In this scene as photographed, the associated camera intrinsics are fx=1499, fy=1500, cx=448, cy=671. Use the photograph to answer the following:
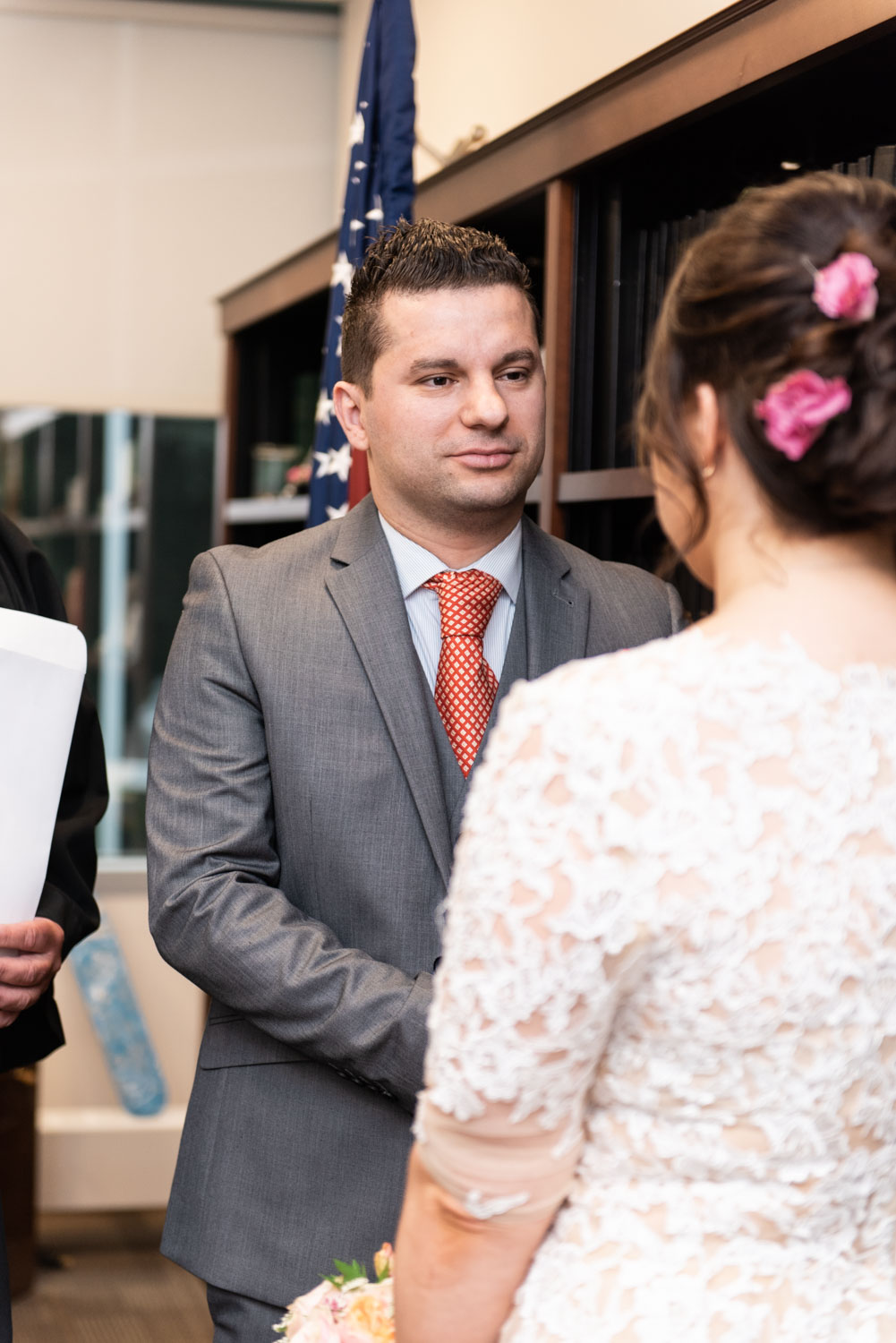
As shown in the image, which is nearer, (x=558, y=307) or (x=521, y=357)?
(x=521, y=357)

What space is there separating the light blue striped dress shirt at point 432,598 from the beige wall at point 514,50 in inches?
52.2

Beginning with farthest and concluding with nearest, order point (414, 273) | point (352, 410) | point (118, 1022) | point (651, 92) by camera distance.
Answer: point (118, 1022) → point (651, 92) → point (352, 410) → point (414, 273)

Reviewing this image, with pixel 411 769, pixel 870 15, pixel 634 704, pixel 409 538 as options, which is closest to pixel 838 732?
pixel 634 704

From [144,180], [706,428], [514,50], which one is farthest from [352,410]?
[144,180]

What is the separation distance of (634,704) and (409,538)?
998 mm

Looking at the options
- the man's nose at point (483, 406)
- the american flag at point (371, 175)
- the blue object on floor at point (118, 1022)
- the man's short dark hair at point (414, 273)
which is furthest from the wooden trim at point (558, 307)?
the blue object on floor at point (118, 1022)

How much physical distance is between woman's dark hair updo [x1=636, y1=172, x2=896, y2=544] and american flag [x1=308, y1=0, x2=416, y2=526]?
71.8 inches

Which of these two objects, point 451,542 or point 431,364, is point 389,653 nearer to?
point 451,542

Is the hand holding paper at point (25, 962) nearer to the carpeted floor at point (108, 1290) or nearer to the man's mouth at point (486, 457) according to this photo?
the man's mouth at point (486, 457)

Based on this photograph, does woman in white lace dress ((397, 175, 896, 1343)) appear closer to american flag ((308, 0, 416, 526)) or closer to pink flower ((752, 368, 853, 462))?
pink flower ((752, 368, 853, 462))

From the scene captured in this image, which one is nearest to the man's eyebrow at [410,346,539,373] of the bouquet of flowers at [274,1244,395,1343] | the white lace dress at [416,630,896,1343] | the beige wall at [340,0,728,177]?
the white lace dress at [416,630,896,1343]

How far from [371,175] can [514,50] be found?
1080 millimetres

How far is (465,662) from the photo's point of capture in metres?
1.85

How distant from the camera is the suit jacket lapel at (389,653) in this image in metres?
1.73
